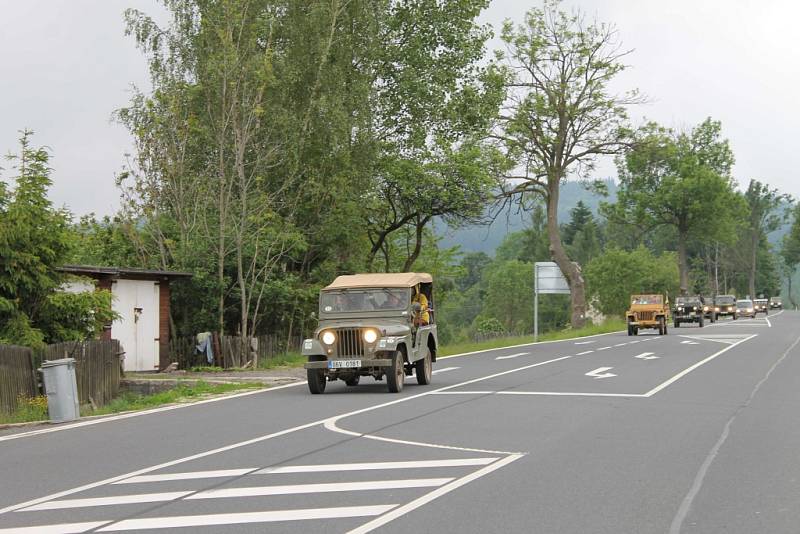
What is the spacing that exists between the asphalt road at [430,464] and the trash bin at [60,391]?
3.12 feet

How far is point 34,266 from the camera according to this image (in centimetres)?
1856

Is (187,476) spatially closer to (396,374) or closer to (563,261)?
(396,374)

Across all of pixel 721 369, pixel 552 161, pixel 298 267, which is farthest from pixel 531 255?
pixel 721 369

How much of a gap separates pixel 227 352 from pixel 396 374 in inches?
415

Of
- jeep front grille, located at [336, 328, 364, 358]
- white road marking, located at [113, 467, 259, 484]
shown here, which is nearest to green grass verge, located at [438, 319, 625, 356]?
jeep front grille, located at [336, 328, 364, 358]

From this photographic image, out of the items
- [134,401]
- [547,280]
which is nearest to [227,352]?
[134,401]

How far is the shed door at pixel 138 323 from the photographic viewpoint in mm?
26750

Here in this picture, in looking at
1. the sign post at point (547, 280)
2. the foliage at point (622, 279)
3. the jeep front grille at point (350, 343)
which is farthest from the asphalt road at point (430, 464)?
the foliage at point (622, 279)

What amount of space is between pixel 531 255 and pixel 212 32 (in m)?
130

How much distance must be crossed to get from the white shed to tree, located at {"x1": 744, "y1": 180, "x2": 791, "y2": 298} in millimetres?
117515

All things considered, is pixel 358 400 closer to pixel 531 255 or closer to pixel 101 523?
pixel 101 523

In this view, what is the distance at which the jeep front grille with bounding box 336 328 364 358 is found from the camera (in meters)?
18.1

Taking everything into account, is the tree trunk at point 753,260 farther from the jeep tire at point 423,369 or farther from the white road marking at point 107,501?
the white road marking at point 107,501

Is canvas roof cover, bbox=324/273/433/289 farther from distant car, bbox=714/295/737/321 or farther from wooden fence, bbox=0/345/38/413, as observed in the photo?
distant car, bbox=714/295/737/321
